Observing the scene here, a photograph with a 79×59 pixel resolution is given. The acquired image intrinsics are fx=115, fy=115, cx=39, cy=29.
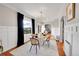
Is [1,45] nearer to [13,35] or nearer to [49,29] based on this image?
[13,35]

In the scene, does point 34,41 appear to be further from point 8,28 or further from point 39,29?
point 8,28

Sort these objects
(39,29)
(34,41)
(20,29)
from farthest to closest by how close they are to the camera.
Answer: (20,29), (34,41), (39,29)

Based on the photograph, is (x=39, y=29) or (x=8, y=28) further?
(x=8, y=28)

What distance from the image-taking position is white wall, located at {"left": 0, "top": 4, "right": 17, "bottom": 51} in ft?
9.59

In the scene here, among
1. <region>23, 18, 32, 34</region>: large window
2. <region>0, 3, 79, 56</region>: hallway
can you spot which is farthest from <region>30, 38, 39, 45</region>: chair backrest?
<region>23, 18, 32, 34</region>: large window

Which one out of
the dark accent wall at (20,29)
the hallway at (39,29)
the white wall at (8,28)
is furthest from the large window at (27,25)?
the white wall at (8,28)

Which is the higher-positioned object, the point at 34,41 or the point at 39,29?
the point at 39,29

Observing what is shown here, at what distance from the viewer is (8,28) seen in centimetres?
300

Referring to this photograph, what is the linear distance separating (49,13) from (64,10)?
0.42 m

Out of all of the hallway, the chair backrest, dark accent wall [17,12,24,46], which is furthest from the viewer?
dark accent wall [17,12,24,46]

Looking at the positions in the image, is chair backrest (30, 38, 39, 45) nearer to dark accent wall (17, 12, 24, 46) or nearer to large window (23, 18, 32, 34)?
large window (23, 18, 32, 34)

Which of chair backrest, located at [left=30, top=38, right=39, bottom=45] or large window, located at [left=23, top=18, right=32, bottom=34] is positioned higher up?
large window, located at [left=23, top=18, right=32, bottom=34]

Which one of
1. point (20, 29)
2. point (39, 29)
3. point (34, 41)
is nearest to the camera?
point (39, 29)

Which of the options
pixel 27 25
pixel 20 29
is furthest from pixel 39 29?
pixel 20 29
